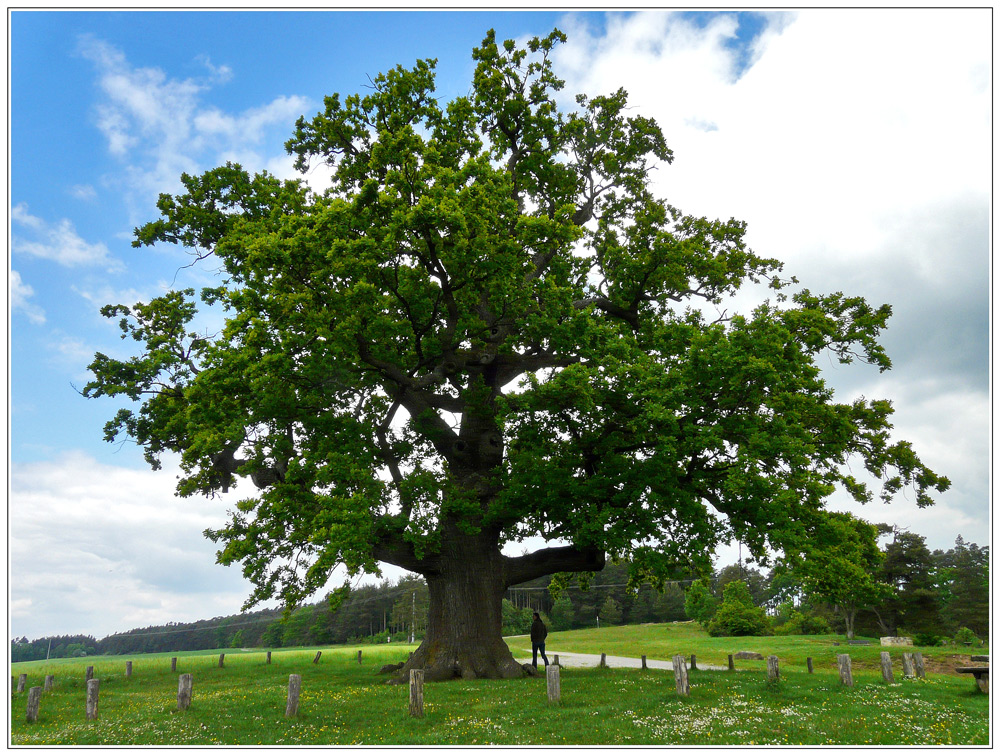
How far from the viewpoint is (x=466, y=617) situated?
2231 centimetres

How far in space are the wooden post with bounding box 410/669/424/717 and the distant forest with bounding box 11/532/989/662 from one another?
153ft

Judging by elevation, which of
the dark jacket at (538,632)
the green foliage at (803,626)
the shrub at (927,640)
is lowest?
the green foliage at (803,626)

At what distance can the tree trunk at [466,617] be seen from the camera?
2162 cm

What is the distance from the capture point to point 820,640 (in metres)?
52.0

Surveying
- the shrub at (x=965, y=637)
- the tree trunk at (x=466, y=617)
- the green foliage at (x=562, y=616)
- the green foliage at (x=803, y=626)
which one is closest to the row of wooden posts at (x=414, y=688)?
the tree trunk at (x=466, y=617)

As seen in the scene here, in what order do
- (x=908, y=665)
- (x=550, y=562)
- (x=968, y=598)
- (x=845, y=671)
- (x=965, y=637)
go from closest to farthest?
1. (x=845, y=671)
2. (x=908, y=665)
3. (x=550, y=562)
4. (x=965, y=637)
5. (x=968, y=598)

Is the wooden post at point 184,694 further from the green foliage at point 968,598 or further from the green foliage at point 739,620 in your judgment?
the green foliage at point 968,598

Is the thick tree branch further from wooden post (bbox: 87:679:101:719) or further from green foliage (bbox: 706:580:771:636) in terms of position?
green foliage (bbox: 706:580:771:636)

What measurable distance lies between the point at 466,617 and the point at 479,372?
357 inches

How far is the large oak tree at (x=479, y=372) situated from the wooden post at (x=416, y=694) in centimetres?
375

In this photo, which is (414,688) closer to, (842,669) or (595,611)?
Result: (842,669)

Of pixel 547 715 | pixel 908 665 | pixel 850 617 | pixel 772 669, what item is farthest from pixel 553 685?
pixel 850 617

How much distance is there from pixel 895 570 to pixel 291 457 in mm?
53794

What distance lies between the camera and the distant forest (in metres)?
53.7
